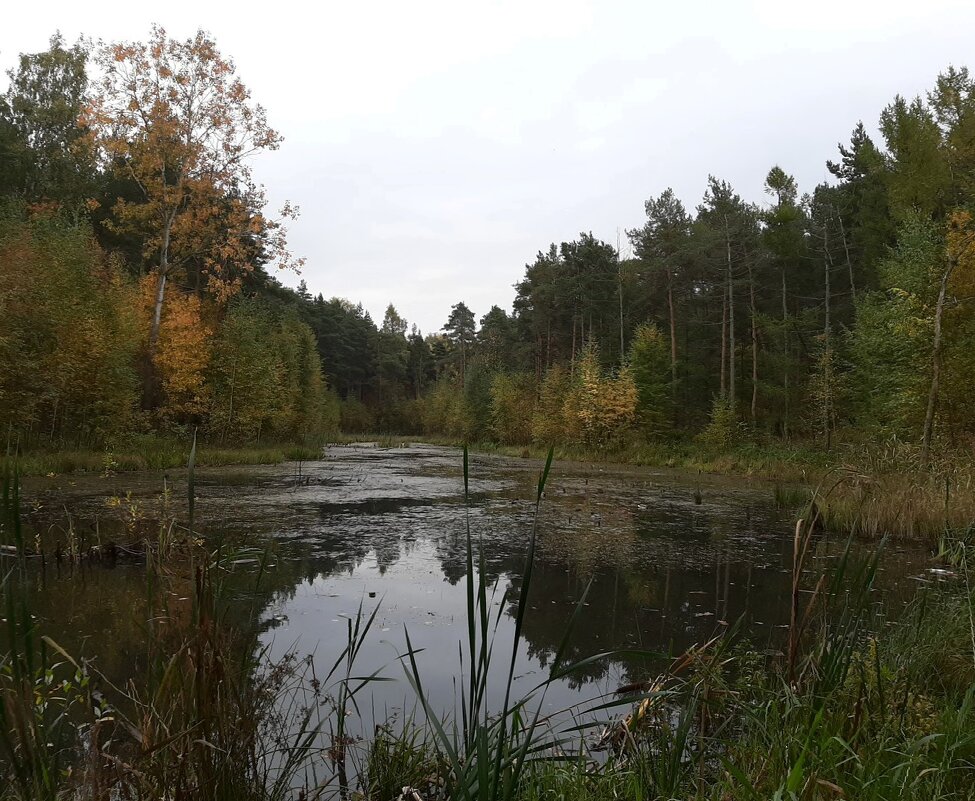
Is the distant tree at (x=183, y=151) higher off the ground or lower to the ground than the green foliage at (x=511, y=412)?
higher

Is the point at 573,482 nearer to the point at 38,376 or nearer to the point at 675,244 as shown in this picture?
the point at 38,376

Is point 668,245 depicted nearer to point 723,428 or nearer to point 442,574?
point 723,428

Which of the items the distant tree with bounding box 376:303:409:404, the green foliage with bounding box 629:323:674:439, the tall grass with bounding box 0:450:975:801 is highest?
the distant tree with bounding box 376:303:409:404

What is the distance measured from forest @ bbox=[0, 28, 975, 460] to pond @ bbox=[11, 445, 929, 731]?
2.23 metres

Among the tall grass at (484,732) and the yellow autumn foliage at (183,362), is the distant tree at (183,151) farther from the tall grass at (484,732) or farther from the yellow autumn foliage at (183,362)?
the tall grass at (484,732)

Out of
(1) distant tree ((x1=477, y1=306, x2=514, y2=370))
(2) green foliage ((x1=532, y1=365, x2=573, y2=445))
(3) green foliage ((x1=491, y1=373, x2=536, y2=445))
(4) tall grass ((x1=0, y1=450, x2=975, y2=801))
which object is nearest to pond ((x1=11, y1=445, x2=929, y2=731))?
(4) tall grass ((x1=0, y1=450, x2=975, y2=801))

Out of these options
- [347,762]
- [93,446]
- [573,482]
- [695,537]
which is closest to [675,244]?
[573,482]

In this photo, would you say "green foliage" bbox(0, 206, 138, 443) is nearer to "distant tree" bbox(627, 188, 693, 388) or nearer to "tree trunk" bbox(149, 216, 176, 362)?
"tree trunk" bbox(149, 216, 176, 362)

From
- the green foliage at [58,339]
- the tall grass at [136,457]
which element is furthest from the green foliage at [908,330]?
the green foliage at [58,339]

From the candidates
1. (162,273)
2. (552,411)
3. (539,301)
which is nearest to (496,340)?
(539,301)

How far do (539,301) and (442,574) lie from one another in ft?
107

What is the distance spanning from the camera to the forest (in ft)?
47.2

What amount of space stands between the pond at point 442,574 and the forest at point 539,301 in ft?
7.30

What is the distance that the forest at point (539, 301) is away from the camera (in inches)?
566
